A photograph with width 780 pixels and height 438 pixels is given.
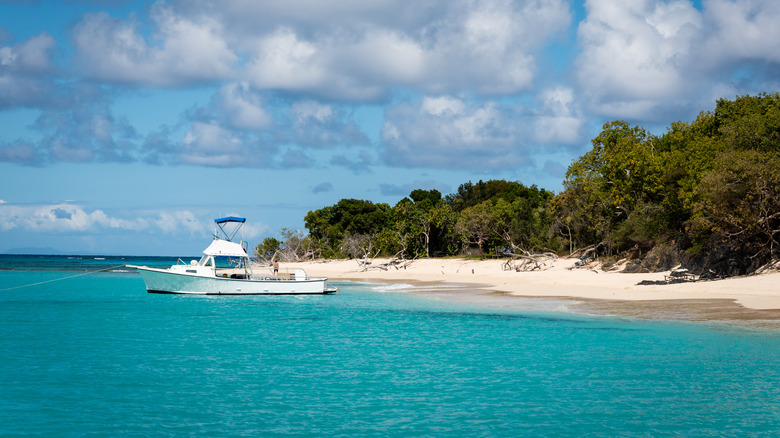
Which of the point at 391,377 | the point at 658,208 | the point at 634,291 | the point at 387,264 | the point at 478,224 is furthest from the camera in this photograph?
the point at 387,264

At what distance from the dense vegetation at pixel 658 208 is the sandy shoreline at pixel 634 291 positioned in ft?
9.78

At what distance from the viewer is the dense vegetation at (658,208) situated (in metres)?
32.6

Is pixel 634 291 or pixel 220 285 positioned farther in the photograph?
pixel 220 285

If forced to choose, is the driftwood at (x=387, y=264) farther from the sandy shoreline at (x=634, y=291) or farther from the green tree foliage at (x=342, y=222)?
the green tree foliage at (x=342, y=222)

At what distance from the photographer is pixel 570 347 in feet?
62.0

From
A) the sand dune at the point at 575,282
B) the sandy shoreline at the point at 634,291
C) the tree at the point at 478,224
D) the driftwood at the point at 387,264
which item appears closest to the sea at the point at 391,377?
the sandy shoreline at the point at 634,291

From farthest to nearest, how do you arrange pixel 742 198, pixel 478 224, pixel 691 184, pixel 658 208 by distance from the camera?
pixel 478 224, pixel 658 208, pixel 691 184, pixel 742 198

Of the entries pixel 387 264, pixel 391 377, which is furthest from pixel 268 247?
pixel 391 377

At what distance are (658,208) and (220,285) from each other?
91.3 ft

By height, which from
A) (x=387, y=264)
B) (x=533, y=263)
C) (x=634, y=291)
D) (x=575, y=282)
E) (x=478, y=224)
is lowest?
(x=634, y=291)

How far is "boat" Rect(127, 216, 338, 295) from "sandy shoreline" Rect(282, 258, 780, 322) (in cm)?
1204

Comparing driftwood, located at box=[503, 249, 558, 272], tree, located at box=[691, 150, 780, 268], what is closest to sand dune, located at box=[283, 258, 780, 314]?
driftwood, located at box=[503, 249, 558, 272]

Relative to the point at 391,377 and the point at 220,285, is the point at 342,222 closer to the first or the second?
the point at 220,285

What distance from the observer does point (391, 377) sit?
49.9ft
